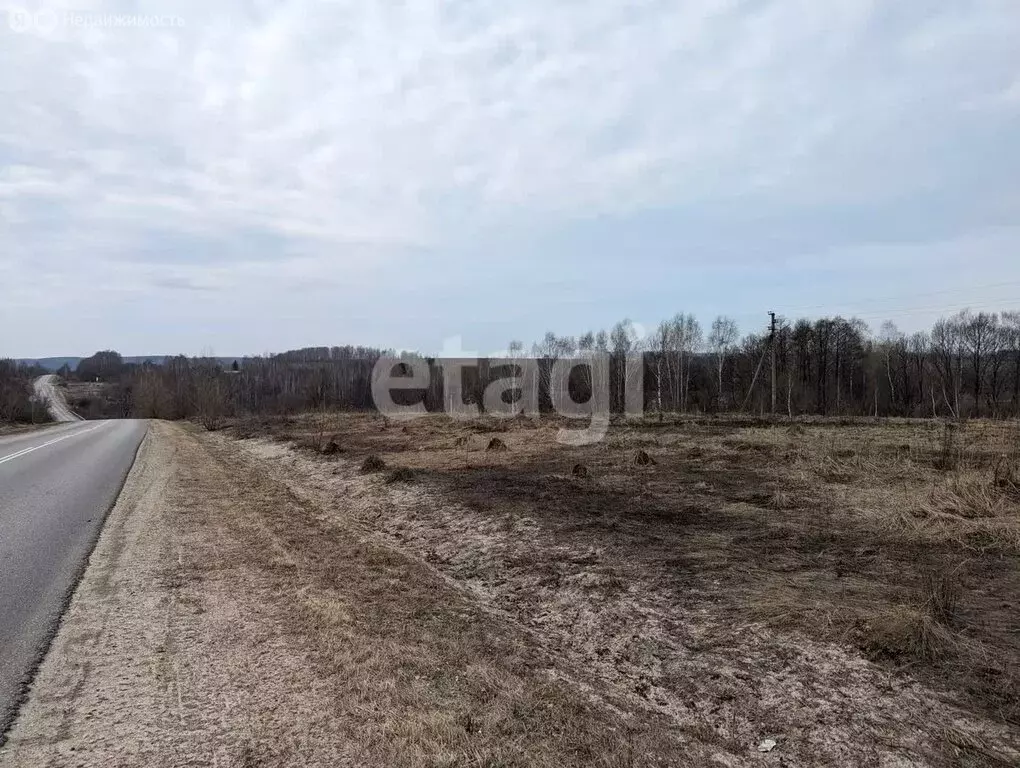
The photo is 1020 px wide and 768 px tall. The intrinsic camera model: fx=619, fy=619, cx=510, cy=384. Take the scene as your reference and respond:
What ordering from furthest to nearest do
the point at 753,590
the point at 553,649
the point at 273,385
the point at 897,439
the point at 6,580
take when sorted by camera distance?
the point at 273,385
the point at 897,439
the point at 6,580
the point at 753,590
the point at 553,649

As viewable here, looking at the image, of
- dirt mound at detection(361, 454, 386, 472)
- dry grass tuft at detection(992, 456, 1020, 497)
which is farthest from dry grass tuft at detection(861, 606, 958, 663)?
dirt mound at detection(361, 454, 386, 472)

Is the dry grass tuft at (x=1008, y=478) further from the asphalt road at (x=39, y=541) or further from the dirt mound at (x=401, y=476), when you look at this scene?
the asphalt road at (x=39, y=541)

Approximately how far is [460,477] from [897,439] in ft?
50.9

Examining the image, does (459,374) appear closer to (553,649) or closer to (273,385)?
(273,385)

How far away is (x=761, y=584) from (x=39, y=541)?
330 inches

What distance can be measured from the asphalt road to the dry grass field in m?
3.48

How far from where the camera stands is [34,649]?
447cm

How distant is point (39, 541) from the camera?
7660 mm

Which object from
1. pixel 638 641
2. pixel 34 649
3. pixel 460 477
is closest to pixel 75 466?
pixel 460 477

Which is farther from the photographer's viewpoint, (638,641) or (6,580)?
(6,580)

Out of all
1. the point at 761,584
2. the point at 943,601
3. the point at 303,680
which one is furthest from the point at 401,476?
the point at 943,601

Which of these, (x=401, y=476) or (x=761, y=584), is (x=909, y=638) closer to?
(x=761, y=584)

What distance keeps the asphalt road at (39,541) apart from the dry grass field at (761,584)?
11.4 ft

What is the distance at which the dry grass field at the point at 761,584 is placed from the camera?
3613mm
